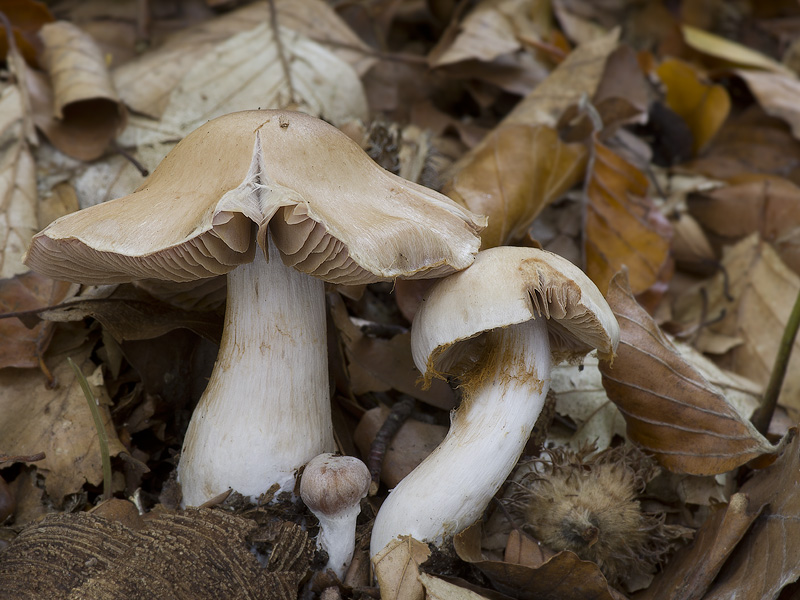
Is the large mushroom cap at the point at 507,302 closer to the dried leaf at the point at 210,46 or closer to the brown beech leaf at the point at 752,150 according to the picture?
the dried leaf at the point at 210,46

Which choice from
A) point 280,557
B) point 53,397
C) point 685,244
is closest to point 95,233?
point 53,397

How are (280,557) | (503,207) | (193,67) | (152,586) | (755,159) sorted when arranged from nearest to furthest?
1. (152,586)
2. (280,557)
3. (503,207)
4. (193,67)
5. (755,159)

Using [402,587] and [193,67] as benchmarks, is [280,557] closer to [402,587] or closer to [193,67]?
[402,587]

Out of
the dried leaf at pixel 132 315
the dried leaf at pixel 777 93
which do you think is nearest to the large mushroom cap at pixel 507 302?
the dried leaf at pixel 132 315

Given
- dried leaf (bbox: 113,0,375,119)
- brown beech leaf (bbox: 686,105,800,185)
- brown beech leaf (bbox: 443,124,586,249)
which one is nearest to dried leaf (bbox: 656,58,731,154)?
brown beech leaf (bbox: 686,105,800,185)

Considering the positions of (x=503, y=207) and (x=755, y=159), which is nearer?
(x=503, y=207)

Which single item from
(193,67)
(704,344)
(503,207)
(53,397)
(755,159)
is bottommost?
(704,344)

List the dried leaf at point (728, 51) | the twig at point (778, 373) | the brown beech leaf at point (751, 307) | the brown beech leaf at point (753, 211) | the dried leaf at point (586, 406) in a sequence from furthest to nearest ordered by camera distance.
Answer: the dried leaf at point (728, 51)
the brown beech leaf at point (753, 211)
the brown beech leaf at point (751, 307)
the dried leaf at point (586, 406)
the twig at point (778, 373)
